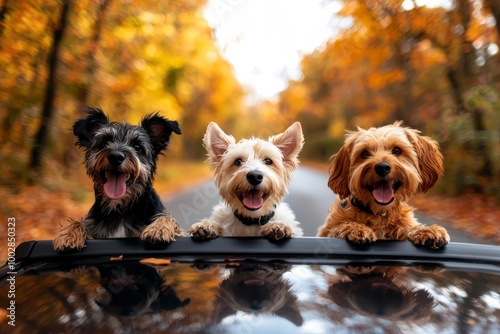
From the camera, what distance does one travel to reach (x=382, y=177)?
3.13 meters

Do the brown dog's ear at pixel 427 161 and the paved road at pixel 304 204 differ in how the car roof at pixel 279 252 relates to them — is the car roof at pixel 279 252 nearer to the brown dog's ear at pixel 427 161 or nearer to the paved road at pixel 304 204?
the brown dog's ear at pixel 427 161

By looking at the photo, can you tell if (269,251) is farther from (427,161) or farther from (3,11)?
(3,11)

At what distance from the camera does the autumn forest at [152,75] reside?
29.5ft

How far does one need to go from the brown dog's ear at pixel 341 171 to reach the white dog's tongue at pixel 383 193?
0.89 ft

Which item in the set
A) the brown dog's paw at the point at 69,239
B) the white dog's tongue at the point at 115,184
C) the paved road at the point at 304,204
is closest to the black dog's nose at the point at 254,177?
the paved road at the point at 304,204

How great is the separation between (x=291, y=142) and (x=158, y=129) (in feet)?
3.98

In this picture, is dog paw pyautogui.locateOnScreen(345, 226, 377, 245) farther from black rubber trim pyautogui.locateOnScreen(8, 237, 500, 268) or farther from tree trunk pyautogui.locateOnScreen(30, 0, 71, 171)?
tree trunk pyautogui.locateOnScreen(30, 0, 71, 171)

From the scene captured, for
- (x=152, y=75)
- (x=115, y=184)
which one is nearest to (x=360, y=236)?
(x=115, y=184)

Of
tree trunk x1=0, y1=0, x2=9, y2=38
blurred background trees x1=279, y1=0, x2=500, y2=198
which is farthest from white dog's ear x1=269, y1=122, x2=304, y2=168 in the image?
tree trunk x1=0, y1=0, x2=9, y2=38

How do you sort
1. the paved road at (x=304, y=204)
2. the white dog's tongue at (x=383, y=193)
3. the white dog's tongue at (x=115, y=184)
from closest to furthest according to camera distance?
the white dog's tongue at (x=383, y=193) → the white dog's tongue at (x=115, y=184) → the paved road at (x=304, y=204)

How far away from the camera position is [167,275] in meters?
1.95

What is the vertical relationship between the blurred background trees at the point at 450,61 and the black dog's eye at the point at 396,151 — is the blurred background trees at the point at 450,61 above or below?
above

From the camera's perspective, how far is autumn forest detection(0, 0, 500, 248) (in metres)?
8.98

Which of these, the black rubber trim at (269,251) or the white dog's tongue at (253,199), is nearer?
the black rubber trim at (269,251)
